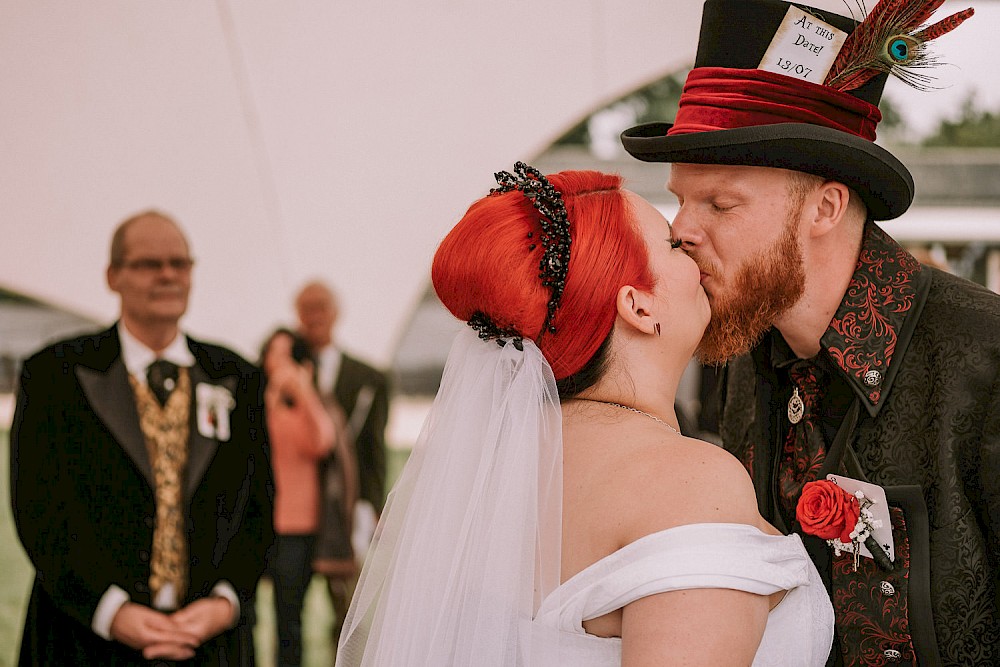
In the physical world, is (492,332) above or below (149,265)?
below

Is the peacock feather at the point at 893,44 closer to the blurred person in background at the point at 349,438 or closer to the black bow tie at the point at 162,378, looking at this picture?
the black bow tie at the point at 162,378

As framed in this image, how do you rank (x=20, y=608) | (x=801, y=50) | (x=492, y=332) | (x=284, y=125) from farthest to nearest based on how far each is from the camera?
(x=20, y=608) < (x=284, y=125) < (x=801, y=50) < (x=492, y=332)

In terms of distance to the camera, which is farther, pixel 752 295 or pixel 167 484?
pixel 167 484

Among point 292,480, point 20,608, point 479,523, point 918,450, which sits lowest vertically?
point 20,608

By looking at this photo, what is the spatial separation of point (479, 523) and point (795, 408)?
3.19 ft

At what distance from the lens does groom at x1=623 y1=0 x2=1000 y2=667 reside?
203cm

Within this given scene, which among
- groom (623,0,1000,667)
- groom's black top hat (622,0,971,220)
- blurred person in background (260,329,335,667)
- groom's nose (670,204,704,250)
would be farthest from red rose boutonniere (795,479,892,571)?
blurred person in background (260,329,335,667)

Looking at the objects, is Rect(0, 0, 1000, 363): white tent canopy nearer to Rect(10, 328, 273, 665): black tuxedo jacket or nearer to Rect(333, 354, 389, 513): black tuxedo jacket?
Rect(333, 354, 389, 513): black tuxedo jacket

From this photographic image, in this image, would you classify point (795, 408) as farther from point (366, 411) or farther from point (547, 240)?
point (366, 411)

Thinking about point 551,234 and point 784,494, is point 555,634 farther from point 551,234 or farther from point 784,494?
point 784,494

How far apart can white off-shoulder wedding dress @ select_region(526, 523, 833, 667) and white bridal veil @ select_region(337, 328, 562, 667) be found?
41 millimetres

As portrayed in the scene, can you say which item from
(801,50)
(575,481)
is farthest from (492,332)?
(801,50)

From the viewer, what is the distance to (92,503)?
3.20 metres

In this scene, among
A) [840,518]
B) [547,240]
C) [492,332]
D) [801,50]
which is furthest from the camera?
[801,50]
